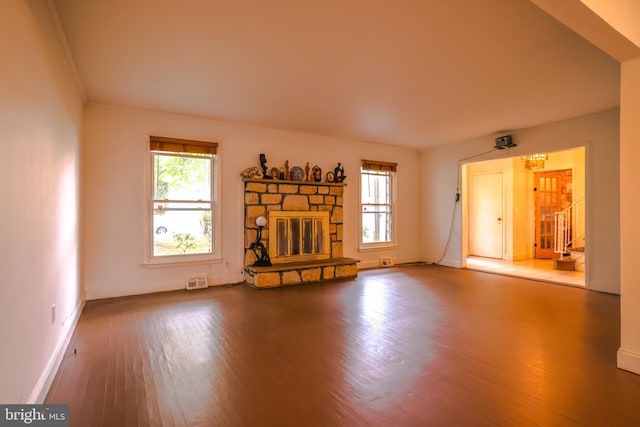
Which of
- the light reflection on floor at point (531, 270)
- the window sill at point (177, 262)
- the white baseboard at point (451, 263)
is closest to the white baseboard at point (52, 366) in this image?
the window sill at point (177, 262)

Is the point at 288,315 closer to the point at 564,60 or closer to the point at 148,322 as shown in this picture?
the point at 148,322

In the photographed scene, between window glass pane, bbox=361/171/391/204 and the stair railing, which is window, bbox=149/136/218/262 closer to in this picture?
window glass pane, bbox=361/171/391/204

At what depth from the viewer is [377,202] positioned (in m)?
6.70

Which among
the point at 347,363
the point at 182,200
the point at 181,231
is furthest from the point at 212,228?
the point at 347,363

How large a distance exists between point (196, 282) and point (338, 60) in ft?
11.8

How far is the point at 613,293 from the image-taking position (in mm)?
4469

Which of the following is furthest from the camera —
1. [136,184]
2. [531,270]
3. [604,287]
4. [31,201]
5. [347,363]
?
[531,270]

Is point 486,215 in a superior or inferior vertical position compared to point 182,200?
inferior

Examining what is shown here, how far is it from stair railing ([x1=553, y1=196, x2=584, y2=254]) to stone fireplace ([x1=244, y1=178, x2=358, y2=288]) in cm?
497

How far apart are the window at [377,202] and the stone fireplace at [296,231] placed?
70 centimetres

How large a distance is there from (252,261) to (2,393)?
12.2 ft

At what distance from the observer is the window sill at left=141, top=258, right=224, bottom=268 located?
443 cm

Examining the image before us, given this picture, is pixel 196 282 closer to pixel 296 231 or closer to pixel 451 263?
pixel 296 231

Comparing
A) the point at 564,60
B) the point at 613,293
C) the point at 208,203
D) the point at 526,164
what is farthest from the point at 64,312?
the point at 526,164
